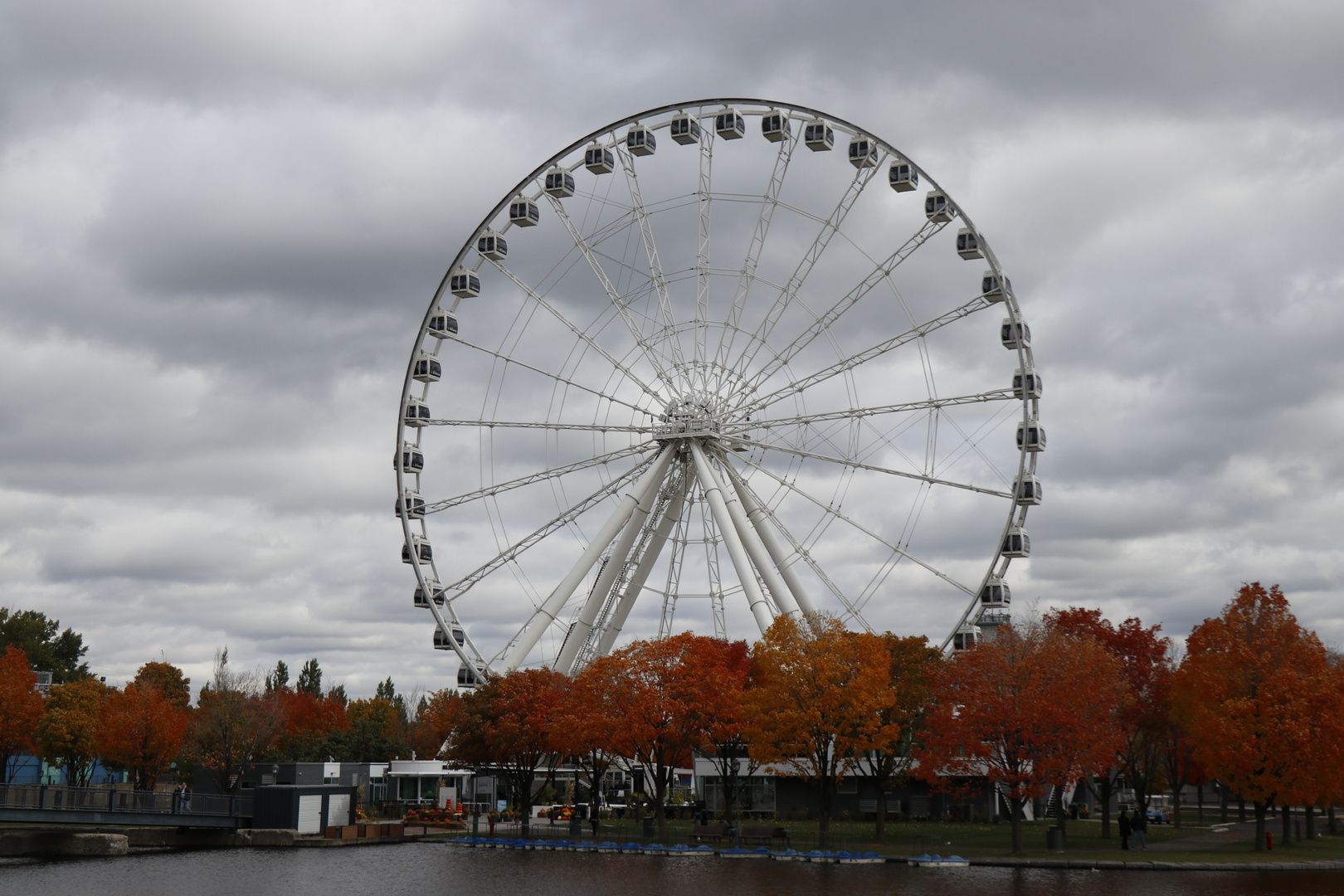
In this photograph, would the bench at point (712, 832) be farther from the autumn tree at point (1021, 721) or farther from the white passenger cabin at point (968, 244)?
the white passenger cabin at point (968, 244)

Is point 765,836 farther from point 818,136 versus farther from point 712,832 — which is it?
point 818,136

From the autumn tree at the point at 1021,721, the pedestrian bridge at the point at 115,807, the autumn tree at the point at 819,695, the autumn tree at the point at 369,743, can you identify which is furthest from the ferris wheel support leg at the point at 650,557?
the autumn tree at the point at 369,743

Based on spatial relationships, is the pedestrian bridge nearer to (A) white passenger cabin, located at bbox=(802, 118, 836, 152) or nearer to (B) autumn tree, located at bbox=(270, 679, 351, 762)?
(B) autumn tree, located at bbox=(270, 679, 351, 762)

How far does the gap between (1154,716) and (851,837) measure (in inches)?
686

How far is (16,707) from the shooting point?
75375 mm

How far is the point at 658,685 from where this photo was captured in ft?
165

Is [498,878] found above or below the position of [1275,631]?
below

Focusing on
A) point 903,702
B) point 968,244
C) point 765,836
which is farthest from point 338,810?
point 968,244

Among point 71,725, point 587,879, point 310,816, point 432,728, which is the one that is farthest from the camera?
point 432,728

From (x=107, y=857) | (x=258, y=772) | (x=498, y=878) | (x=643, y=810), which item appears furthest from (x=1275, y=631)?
(x=258, y=772)

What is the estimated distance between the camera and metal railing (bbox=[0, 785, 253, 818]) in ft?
148

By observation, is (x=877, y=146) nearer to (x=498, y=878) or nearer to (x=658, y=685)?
(x=658, y=685)

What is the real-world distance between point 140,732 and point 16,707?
7.86m

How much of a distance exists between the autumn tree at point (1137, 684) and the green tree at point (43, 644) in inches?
3532
